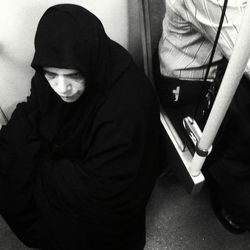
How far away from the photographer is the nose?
2.66ft

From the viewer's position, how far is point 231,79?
513mm

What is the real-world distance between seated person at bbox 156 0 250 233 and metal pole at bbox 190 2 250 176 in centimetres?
17

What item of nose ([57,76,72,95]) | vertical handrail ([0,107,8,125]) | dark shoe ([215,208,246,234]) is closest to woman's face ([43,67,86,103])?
nose ([57,76,72,95])

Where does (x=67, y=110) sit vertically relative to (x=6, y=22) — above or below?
below

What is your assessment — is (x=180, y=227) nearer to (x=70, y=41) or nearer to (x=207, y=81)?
(x=207, y=81)

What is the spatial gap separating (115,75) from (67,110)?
0.20 m

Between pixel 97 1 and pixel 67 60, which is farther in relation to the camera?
pixel 97 1

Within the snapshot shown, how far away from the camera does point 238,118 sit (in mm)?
828

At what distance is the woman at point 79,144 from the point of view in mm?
790

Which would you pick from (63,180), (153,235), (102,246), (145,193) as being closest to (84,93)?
(63,180)

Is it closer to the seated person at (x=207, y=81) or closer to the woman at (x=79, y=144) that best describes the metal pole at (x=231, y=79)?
the seated person at (x=207, y=81)

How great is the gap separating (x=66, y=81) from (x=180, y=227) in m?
0.88

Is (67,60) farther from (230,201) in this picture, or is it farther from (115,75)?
(230,201)

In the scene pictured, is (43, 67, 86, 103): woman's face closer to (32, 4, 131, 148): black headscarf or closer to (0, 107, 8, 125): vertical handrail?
(32, 4, 131, 148): black headscarf
